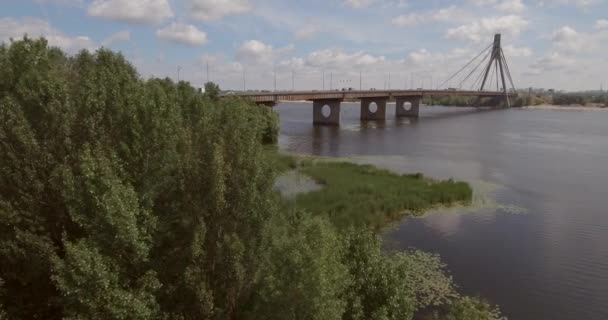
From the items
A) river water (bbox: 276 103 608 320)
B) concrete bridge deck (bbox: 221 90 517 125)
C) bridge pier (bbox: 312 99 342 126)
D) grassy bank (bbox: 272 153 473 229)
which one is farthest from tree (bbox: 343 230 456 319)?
bridge pier (bbox: 312 99 342 126)

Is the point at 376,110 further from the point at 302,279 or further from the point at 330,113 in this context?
the point at 302,279

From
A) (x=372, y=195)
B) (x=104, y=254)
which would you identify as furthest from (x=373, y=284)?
(x=372, y=195)

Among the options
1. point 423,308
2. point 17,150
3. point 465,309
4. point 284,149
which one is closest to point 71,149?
point 17,150

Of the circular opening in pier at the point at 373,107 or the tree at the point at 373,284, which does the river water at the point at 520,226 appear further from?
the circular opening in pier at the point at 373,107

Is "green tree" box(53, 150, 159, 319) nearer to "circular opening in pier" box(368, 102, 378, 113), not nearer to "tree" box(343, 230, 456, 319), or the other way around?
"tree" box(343, 230, 456, 319)

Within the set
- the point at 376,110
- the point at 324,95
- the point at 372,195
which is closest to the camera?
the point at 372,195

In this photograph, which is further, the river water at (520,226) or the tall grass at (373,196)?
the tall grass at (373,196)

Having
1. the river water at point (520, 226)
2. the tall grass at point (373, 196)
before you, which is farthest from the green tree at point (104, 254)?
the tall grass at point (373, 196)
